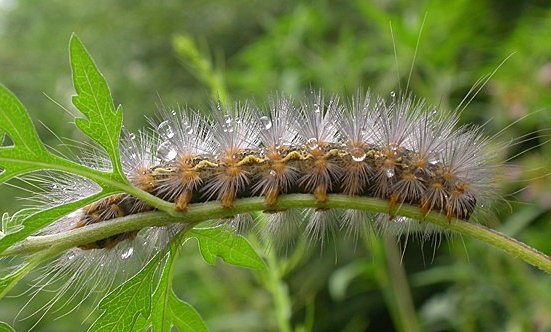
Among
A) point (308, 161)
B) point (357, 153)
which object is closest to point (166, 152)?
point (308, 161)

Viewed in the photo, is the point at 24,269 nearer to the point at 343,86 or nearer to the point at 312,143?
the point at 312,143

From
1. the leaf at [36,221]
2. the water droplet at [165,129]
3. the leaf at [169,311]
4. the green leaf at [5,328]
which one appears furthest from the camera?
the water droplet at [165,129]

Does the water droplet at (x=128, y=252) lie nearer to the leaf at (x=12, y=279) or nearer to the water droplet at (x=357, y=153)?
the leaf at (x=12, y=279)

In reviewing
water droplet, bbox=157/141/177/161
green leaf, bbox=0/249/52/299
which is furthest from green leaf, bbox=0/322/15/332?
water droplet, bbox=157/141/177/161

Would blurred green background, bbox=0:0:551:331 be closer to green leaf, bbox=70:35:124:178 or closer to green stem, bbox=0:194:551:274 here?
green stem, bbox=0:194:551:274

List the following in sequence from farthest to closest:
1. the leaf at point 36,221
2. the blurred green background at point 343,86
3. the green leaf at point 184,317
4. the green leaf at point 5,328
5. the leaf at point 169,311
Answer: the blurred green background at point 343,86, the green leaf at point 184,317, the leaf at point 169,311, the green leaf at point 5,328, the leaf at point 36,221

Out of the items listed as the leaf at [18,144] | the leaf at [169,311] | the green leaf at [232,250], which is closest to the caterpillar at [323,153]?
the green leaf at [232,250]
